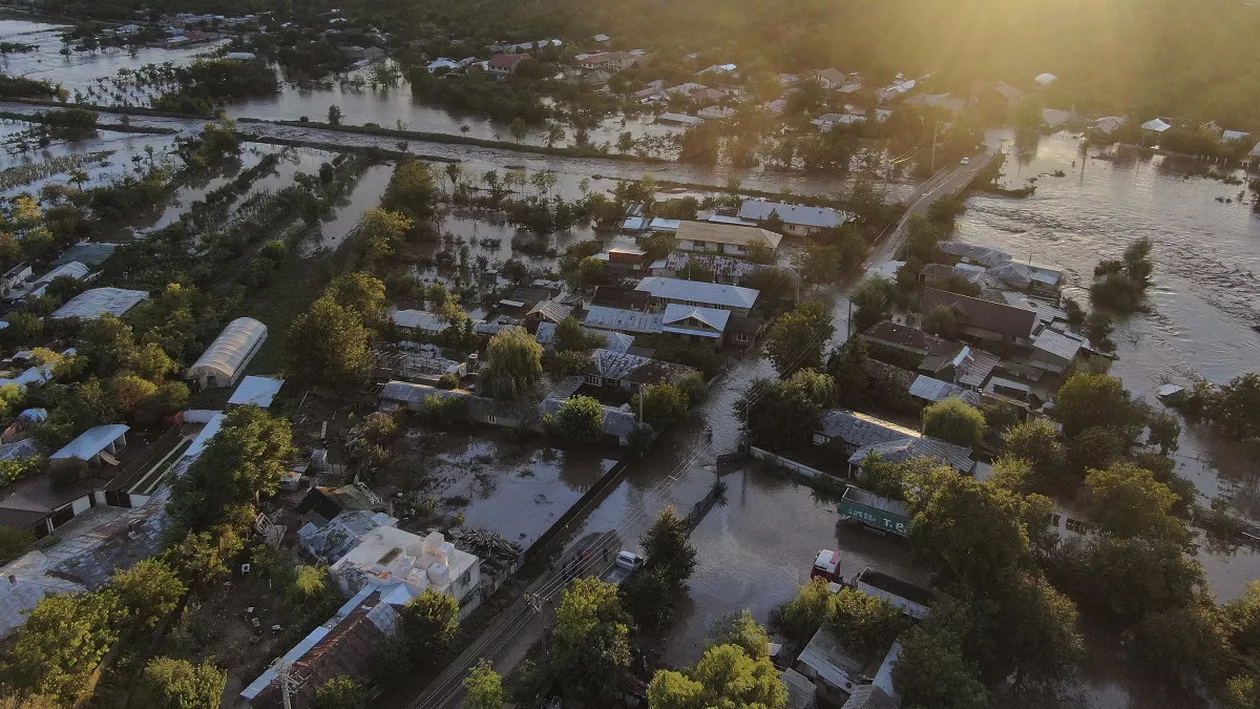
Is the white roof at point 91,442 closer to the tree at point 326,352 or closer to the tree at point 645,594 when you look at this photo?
A: the tree at point 326,352

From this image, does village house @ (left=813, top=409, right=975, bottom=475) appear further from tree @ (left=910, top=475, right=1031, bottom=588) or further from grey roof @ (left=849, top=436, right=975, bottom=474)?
tree @ (left=910, top=475, right=1031, bottom=588)

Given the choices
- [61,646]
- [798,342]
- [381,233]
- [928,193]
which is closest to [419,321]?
[381,233]

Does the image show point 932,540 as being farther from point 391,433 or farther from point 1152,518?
point 391,433

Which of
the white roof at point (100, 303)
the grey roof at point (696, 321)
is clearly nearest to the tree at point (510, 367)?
the grey roof at point (696, 321)

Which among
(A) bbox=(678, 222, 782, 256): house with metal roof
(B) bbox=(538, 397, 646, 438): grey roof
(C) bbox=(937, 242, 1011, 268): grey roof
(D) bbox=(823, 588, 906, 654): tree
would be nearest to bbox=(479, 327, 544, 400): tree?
(B) bbox=(538, 397, 646, 438): grey roof

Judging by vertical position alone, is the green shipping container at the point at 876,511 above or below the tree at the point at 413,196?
below

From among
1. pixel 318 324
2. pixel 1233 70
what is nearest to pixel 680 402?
pixel 318 324
